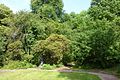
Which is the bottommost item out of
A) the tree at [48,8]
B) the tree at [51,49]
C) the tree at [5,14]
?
the tree at [51,49]

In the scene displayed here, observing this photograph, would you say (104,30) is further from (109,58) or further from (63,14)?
(63,14)

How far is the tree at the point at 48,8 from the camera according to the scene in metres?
43.8

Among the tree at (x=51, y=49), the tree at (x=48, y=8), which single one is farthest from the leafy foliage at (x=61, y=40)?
the tree at (x=48, y=8)

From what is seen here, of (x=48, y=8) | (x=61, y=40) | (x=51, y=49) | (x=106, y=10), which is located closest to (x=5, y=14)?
(x=48, y=8)

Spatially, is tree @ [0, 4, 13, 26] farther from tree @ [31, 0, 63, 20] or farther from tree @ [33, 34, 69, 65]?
tree @ [31, 0, 63, 20]

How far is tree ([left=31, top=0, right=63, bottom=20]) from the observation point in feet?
144

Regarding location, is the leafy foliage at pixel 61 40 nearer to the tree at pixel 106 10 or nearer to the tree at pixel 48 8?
the tree at pixel 106 10

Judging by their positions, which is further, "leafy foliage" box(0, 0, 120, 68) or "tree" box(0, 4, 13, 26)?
"tree" box(0, 4, 13, 26)

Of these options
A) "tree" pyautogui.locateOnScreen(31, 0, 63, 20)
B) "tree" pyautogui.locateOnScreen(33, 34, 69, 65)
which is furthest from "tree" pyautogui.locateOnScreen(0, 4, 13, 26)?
"tree" pyautogui.locateOnScreen(31, 0, 63, 20)

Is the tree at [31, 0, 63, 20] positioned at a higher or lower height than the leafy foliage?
higher

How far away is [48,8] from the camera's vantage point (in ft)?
144

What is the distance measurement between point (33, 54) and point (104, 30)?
9934 millimetres

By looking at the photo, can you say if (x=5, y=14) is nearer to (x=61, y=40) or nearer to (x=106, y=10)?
(x=61, y=40)

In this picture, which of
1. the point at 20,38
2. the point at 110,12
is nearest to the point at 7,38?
the point at 20,38
